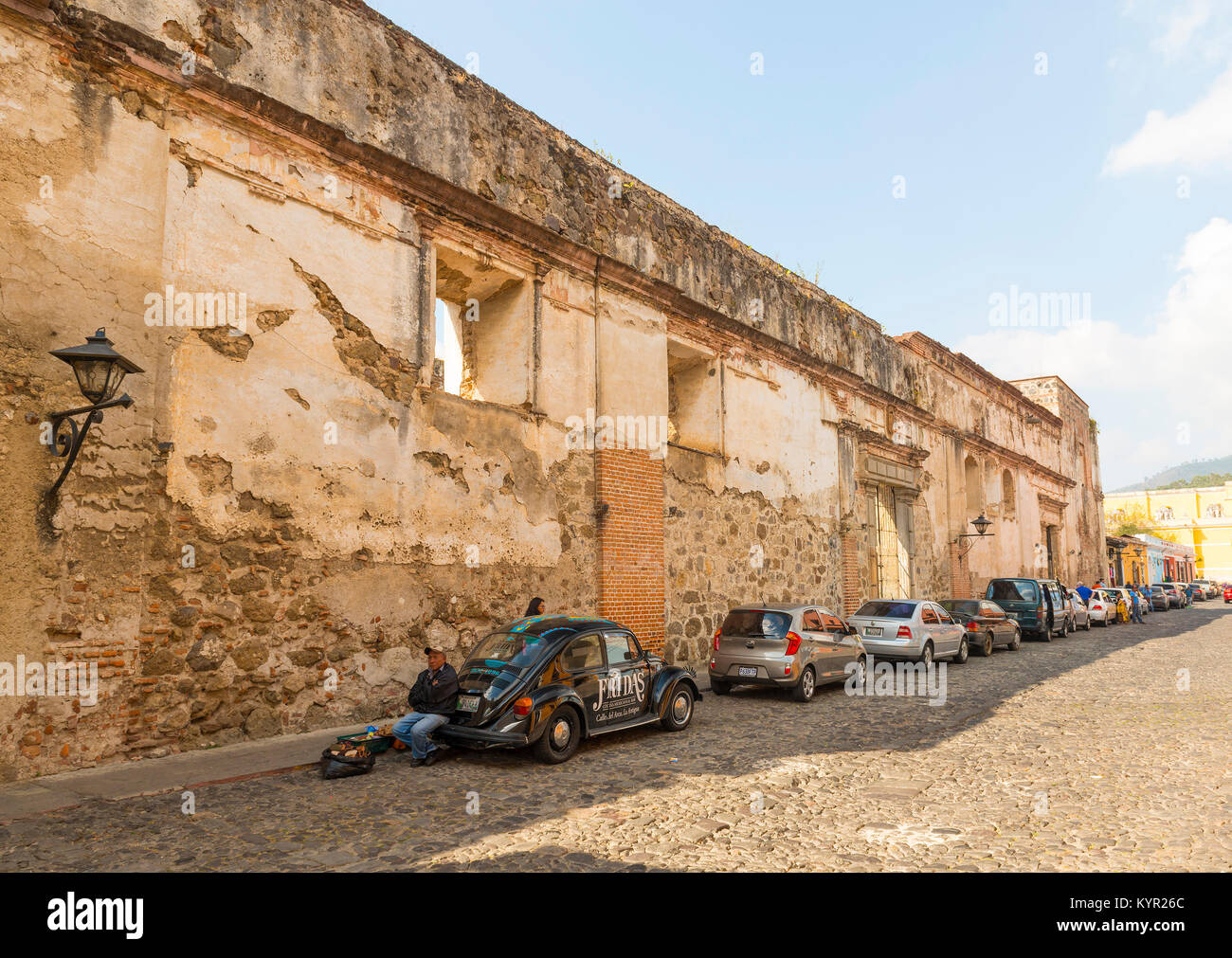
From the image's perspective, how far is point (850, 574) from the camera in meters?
20.6

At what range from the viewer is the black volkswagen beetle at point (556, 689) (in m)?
7.78

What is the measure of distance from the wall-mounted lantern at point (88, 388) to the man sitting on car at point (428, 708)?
3.69 meters

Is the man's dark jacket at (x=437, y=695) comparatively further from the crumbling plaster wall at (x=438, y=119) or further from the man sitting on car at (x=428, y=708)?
the crumbling plaster wall at (x=438, y=119)

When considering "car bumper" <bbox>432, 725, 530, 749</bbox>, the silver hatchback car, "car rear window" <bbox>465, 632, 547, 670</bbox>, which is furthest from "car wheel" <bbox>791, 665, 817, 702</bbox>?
"car bumper" <bbox>432, 725, 530, 749</bbox>

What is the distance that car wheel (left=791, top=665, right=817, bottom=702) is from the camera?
12.0 m

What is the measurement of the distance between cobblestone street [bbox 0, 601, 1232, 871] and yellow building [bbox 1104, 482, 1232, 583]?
82.1 meters

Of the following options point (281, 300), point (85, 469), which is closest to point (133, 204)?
point (281, 300)

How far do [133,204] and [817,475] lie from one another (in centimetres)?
1559

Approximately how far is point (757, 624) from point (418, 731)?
607cm

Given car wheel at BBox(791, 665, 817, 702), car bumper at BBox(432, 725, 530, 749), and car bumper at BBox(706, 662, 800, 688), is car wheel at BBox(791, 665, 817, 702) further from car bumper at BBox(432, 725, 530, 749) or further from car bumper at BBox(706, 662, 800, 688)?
car bumper at BBox(432, 725, 530, 749)

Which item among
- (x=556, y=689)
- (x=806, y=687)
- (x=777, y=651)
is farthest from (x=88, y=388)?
(x=806, y=687)

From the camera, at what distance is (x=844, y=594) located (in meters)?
20.3

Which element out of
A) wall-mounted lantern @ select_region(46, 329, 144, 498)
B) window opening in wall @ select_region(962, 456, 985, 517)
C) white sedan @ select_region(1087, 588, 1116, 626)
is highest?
window opening in wall @ select_region(962, 456, 985, 517)

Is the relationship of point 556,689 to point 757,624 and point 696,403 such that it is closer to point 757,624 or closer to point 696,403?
point 757,624
